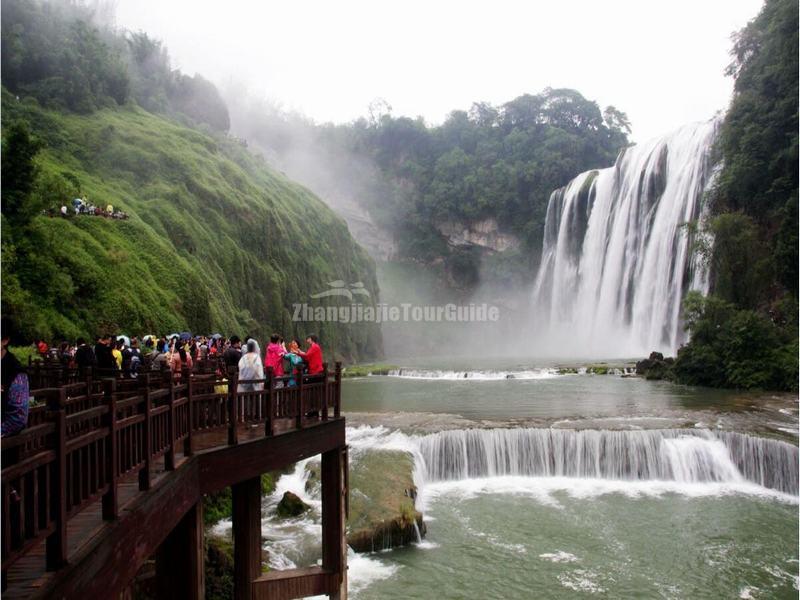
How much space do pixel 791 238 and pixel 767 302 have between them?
11.4 ft

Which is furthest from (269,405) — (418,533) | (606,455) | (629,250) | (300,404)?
(629,250)

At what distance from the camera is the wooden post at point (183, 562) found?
261 inches

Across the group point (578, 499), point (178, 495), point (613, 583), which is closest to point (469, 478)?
point (578, 499)

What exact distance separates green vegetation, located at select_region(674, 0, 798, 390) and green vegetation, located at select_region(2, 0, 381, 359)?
22.6m

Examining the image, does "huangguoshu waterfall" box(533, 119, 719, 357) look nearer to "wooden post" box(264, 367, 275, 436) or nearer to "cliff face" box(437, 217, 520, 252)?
"cliff face" box(437, 217, 520, 252)

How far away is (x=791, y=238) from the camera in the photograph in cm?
2922

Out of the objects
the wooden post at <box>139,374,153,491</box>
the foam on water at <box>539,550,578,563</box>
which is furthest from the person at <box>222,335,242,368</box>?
the foam on water at <box>539,550,578,563</box>

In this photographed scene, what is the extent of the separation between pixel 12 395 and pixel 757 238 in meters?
34.5

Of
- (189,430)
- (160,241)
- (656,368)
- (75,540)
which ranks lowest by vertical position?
(656,368)

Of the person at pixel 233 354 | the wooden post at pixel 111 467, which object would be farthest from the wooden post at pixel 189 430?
the person at pixel 233 354

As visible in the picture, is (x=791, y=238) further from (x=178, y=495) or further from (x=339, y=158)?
(x=339, y=158)

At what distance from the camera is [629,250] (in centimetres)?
4725

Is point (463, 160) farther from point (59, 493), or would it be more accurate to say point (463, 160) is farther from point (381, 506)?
point (59, 493)

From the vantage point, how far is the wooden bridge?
3619 millimetres
